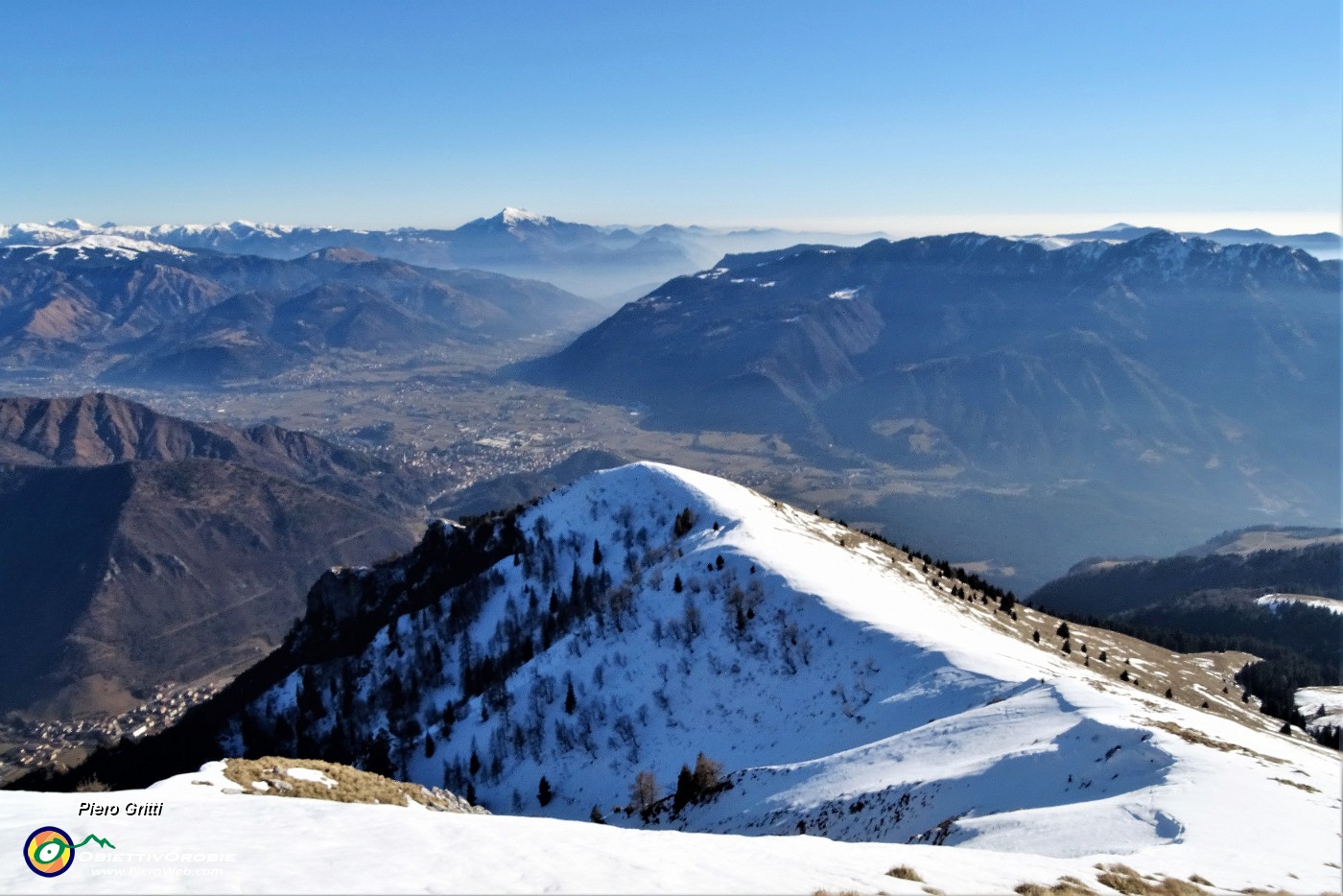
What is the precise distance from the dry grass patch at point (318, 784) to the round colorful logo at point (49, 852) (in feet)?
42.0

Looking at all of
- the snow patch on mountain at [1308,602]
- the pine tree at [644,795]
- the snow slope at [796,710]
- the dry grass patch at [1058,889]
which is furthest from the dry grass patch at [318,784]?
the snow patch on mountain at [1308,602]

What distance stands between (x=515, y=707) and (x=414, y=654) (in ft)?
132

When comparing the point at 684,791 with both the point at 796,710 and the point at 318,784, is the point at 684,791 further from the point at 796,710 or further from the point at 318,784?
the point at 318,784

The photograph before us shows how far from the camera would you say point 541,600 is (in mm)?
127125

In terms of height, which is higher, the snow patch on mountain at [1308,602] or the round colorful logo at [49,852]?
the round colorful logo at [49,852]

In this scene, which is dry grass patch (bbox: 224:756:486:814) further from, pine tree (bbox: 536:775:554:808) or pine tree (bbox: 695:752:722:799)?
pine tree (bbox: 536:775:554:808)

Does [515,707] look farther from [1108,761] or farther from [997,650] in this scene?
[1108,761]

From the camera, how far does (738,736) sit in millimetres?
77125

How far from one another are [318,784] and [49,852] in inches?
675

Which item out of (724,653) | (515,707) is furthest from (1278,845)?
(515,707)

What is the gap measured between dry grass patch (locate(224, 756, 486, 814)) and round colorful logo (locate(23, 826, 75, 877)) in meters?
12.8

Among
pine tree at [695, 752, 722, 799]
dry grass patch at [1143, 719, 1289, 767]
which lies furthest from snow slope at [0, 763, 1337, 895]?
pine tree at [695, 752, 722, 799]

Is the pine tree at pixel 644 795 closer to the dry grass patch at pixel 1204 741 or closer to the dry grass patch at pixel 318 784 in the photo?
the dry grass patch at pixel 318 784

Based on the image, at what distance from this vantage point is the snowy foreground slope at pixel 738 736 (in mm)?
28719
